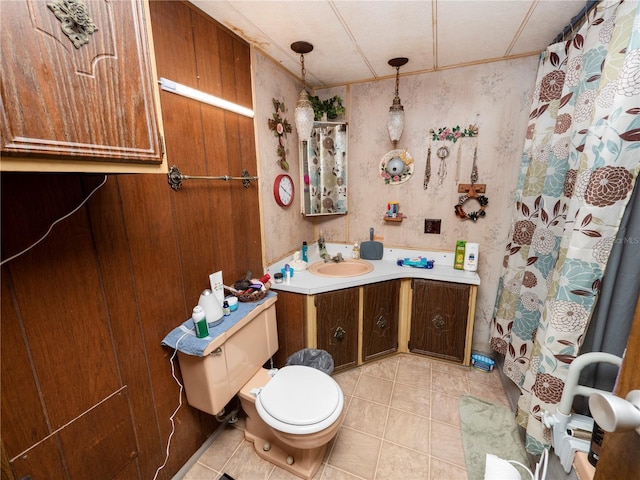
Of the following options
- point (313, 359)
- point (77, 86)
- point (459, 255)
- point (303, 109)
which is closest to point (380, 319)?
point (313, 359)

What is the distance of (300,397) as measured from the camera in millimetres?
1318

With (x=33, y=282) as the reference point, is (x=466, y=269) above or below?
below

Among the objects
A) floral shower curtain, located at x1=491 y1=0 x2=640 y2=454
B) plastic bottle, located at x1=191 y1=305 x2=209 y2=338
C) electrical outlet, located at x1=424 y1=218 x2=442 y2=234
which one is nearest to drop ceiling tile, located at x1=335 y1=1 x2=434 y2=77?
floral shower curtain, located at x1=491 y1=0 x2=640 y2=454

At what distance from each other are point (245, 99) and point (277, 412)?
1685 millimetres

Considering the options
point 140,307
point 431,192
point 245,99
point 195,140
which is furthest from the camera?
point 431,192

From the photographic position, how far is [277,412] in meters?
→ 1.25

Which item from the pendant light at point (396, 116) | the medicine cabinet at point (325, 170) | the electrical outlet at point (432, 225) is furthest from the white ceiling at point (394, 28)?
the electrical outlet at point (432, 225)

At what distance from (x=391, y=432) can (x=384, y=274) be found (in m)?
0.99

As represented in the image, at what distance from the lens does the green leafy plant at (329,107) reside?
7.44ft

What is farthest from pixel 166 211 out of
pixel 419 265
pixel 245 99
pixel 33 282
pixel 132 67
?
pixel 419 265

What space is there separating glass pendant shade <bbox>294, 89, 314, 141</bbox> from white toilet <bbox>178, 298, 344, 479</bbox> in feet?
3.75

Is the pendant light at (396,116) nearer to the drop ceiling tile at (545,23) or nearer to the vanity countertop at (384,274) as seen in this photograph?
the drop ceiling tile at (545,23)

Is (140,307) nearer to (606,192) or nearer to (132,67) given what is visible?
(132,67)

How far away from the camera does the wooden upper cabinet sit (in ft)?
1.65
